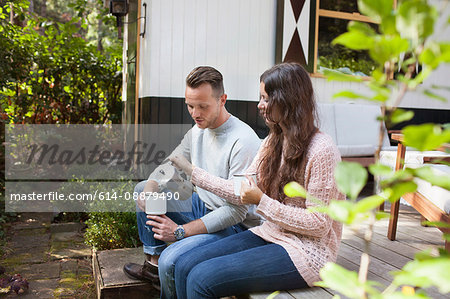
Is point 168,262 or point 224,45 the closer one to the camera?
point 168,262

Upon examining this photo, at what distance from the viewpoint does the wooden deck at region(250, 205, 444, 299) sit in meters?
1.62

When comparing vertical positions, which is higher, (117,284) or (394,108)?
(394,108)

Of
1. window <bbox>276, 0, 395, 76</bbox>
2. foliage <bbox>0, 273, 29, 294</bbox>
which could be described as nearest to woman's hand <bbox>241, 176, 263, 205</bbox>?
foliage <bbox>0, 273, 29, 294</bbox>

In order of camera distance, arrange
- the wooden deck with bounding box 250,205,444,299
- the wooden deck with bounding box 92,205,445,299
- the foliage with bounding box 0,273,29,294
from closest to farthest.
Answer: the wooden deck with bounding box 250,205,444,299 → the wooden deck with bounding box 92,205,445,299 → the foliage with bounding box 0,273,29,294

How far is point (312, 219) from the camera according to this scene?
60.0 inches

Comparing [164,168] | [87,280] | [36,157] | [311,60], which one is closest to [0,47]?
[36,157]

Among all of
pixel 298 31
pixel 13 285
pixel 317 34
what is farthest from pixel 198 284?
pixel 317 34

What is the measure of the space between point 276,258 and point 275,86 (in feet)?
2.19

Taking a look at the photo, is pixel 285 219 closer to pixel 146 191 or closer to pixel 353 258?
pixel 353 258

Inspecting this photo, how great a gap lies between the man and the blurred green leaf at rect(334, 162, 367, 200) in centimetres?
146

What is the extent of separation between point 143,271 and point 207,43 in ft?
8.30

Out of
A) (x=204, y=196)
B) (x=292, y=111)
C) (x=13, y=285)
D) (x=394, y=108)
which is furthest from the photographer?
(x=13, y=285)

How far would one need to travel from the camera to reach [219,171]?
218 cm

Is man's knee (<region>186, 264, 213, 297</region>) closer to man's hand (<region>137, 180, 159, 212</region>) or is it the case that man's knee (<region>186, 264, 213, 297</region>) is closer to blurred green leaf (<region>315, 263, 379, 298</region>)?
man's hand (<region>137, 180, 159, 212</region>)
